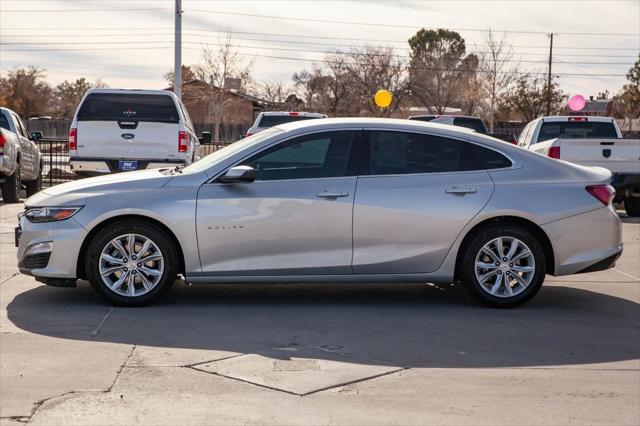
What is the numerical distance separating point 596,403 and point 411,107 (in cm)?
7117

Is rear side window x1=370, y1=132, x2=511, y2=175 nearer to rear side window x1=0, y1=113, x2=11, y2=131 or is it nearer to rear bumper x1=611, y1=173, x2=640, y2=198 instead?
rear bumper x1=611, y1=173, x2=640, y2=198

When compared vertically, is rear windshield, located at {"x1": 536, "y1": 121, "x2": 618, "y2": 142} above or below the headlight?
above

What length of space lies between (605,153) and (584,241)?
8.63 m

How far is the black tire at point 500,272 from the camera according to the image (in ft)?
27.2

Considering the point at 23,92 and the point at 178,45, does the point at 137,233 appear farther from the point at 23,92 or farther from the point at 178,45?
the point at 23,92

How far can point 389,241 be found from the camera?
826 centimetres

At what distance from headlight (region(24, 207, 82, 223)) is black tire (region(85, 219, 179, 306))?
11.7 inches

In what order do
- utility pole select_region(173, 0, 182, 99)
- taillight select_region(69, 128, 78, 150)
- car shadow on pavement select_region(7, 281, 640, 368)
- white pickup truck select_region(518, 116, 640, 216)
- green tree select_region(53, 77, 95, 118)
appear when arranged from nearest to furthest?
car shadow on pavement select_region(7, 281, 640, 368) < taillight select_region(69, 128, 78, 150) < white pickup truck select_region(518, 116, 640, 216) < utility pole select_region(173, 0, 182, 99) < green tree select_region(53, 77, 95, 118)

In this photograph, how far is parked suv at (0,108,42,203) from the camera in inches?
668

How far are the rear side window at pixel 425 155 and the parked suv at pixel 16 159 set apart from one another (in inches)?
402

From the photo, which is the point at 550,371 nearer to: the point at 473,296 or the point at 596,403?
the point at 596,403

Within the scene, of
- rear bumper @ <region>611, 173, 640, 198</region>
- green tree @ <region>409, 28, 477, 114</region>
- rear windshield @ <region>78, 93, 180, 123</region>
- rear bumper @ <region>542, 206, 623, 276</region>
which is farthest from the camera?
green tree @ <region>409, 28, 477, 114</region>

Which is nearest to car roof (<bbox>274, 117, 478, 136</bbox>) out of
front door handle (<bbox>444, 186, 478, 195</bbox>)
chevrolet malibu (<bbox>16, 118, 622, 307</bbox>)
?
chevrolet malibu (<bbox>16, 118, 622, 307</bbox>)

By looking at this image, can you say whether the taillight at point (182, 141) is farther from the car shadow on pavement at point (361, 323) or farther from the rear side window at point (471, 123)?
the rear side window at point (471, 123)
